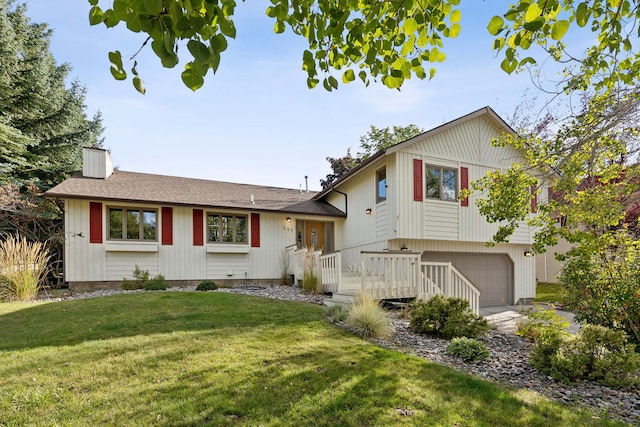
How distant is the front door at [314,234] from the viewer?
14.4 meters

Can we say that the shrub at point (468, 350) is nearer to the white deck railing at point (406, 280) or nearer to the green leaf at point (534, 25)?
the white deck railing at point (406, 280)

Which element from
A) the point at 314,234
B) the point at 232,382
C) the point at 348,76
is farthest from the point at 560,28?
the point at 314,234

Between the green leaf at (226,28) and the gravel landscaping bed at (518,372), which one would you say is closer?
the green leaf at (226,28)

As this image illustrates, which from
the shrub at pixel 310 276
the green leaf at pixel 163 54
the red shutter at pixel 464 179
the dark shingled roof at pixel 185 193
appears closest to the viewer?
the green leaf at pixel 163 54

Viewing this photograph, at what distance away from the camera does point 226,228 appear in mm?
12961

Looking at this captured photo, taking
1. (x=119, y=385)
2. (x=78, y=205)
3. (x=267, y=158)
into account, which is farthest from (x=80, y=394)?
(x=267, y=158)

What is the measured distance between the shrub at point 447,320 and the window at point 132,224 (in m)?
9.68

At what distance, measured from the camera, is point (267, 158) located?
14875 mm

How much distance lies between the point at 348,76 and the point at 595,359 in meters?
4.90

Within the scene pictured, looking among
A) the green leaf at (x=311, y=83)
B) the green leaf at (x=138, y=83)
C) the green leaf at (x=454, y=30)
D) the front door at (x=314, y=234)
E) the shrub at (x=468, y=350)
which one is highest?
the green leaf at (x=454, y=30)

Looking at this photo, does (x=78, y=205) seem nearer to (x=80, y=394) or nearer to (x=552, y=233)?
(x=80, y=394)

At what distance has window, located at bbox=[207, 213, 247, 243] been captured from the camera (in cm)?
1272

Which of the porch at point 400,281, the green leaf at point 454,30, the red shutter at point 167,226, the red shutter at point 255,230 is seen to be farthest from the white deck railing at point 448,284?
the red shutter at point 167,226

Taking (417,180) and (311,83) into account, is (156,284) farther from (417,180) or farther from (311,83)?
(311,83)
